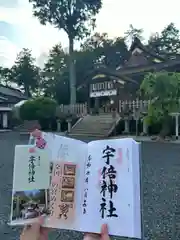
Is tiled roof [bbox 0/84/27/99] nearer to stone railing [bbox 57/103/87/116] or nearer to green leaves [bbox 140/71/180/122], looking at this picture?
stone railing [bbox 57/103/87/116]

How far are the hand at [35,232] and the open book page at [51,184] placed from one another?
2 cm

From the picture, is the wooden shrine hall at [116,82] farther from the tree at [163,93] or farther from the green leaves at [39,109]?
the tree at [163,93]

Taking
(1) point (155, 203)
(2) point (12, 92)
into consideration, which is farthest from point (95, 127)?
(2) point (12, 92)

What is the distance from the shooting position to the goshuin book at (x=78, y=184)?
0.92 m

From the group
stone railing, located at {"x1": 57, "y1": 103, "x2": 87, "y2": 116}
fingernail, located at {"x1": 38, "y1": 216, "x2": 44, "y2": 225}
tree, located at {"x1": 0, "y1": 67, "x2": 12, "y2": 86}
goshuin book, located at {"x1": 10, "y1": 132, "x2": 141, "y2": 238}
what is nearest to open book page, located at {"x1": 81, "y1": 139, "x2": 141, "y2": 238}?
goshuin book, located at {"x1": 10, "y1": 132, "x2": 141, "y2": 238}

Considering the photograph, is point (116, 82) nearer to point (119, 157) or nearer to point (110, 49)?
point (110, 49)

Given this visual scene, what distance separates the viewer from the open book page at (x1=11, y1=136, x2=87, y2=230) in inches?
37.2

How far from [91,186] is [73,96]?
22699 millimetres

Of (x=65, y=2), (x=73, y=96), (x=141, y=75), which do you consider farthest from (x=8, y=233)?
(x=65, y=2)

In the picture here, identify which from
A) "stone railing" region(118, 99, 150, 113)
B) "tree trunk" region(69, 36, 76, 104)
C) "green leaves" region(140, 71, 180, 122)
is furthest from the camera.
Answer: "tree trunk" region(69, 36, 76, 104)

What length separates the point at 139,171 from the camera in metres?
0.94

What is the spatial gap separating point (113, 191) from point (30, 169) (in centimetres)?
23

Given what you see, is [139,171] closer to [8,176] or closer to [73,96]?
[8,176]

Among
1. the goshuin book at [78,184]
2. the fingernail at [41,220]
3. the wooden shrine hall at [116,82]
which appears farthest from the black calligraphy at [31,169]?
the wooden shrine hall at [116,82]
